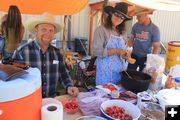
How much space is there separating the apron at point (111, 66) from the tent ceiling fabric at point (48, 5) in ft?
2.37

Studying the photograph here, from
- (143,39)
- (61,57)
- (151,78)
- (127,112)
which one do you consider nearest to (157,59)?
(151,78)

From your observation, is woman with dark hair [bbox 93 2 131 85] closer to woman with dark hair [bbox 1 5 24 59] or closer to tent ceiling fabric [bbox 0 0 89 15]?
tent ceiling fabric [bbox 0 0 89 15]

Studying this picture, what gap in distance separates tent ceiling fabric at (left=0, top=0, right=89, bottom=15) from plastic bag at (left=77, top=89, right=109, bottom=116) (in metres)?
1.35

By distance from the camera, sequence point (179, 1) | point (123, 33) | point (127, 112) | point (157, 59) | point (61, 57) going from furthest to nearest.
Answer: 1. point (123, 33)
2. point (61, 57)
3. point (157, 59)
4. point (179, 1)
5. point (127, 112)

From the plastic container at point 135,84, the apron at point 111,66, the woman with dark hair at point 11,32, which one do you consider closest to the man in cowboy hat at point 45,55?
the apron at point 111,66

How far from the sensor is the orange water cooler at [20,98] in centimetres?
62

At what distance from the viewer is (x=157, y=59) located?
5.36 ft

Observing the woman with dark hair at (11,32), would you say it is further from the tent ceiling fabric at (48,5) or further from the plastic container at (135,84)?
the plastic container at (135,84)

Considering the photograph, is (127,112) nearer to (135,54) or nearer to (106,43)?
(106,43)

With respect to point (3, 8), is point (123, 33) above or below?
below

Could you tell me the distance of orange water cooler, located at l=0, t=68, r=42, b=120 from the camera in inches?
24.5

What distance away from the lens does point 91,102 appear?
1240mm

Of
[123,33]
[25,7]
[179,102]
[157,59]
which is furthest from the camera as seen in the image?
[25,7]

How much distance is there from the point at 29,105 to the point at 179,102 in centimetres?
112
